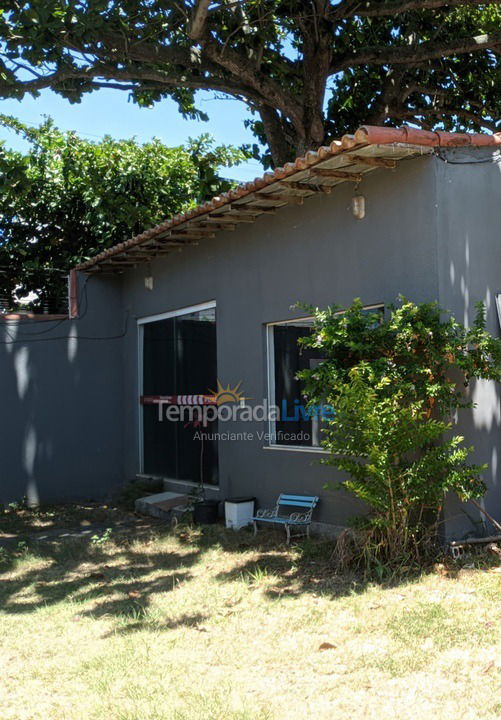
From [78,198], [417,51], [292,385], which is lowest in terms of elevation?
[292,385]

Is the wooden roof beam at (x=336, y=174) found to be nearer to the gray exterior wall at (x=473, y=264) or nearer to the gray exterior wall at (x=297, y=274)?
the gray exterior wall at (x=297, y=274)

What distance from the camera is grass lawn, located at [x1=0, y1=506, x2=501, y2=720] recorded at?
376cm

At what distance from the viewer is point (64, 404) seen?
1132cm

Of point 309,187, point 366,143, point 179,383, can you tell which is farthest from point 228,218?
point 179,383

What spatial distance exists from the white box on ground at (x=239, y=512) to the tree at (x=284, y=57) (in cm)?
543

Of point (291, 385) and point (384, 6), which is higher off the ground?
point (384, 6)

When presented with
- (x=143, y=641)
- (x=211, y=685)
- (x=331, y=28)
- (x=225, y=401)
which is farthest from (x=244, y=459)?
(x=331, y=28)

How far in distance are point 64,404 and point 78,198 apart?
551 centimetres

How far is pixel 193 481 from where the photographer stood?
1005 centimetres

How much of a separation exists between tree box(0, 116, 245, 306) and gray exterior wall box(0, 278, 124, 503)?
3.14 m

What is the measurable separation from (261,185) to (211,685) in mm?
4850

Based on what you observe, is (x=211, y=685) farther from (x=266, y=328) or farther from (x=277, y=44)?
(x=277, y=44)

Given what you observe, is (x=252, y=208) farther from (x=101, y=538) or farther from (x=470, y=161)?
(x=101, y=538)

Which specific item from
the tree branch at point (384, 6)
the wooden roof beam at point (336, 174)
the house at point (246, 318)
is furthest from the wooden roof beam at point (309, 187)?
the tree branch at point (384, 6)
